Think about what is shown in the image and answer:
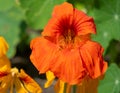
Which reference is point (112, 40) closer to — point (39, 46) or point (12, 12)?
point (12, 12)

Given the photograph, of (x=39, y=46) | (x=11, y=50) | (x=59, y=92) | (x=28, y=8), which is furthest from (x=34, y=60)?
(x=11, y=50)

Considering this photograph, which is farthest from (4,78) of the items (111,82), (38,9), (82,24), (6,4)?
(6,4)

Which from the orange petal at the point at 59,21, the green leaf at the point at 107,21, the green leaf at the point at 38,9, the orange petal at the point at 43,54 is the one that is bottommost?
the green leaf at the point at 107,21

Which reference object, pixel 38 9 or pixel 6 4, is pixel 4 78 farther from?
pixel 6 4

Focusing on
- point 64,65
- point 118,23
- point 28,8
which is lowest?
point 118,23

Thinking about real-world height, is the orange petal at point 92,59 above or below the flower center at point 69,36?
below

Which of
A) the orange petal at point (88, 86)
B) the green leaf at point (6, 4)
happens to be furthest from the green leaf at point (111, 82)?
the green leaf at point (6, 4)

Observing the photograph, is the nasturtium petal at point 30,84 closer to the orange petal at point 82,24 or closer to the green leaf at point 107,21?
the orange petal at point 82,24
